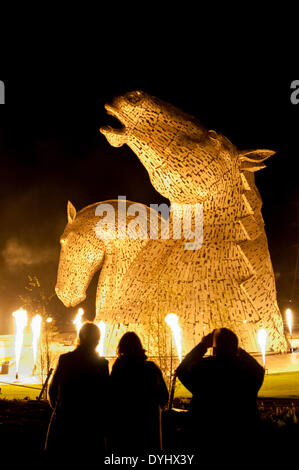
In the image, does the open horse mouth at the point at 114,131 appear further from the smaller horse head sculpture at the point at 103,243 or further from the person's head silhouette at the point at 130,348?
the person's head silhouette at the point at 130,348

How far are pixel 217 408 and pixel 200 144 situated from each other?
692cm

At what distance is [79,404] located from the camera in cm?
252

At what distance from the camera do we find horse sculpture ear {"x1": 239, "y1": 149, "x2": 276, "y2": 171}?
8.86 m

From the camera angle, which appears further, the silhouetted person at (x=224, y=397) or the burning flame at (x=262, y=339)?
the burning flame at (x=262, y=339)

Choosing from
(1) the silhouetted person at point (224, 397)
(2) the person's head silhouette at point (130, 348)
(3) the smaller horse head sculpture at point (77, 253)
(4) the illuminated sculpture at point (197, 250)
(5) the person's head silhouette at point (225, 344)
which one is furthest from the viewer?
(3) the smaller horse head sculpture at point (77, 253)

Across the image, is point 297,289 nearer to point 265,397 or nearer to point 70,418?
point 265,397

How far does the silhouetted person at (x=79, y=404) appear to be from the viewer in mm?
2467

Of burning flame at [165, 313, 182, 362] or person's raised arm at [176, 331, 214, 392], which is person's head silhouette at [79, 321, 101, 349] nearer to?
person's raised arm at [176, 331, 214, 392]

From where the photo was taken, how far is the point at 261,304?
8.27m

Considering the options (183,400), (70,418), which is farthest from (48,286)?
(70,418)

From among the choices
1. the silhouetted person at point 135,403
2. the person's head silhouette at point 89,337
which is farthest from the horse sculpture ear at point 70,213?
the silhouetted person at point 135,403

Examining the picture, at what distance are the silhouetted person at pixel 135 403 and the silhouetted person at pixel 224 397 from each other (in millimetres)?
275

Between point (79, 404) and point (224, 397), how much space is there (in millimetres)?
1025

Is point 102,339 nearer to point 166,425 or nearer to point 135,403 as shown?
point 166,425
